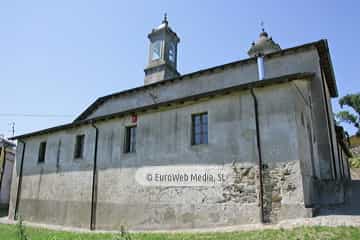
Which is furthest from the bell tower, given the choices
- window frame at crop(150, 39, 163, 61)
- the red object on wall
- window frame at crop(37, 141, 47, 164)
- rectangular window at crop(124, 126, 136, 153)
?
rectangular window at crop(124, 126, 136, 153)

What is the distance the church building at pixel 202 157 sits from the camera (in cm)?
874

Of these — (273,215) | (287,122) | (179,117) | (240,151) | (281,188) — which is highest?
(179,117)

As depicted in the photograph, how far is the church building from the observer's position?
28.7 ft

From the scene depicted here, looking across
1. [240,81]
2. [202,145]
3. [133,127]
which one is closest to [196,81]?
[240,81]

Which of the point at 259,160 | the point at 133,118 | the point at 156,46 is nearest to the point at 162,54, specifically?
the point at 156,46

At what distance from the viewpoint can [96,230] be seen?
1191cm

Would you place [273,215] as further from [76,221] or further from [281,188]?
[76,221]

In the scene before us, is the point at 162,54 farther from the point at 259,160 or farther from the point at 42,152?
the point at 259,160

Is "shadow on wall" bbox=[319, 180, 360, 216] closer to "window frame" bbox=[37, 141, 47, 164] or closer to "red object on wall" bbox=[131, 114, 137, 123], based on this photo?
"red object on wall" bbox=[131, 114, 137, 123]

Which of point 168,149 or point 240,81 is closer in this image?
point 168,149

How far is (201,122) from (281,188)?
3.83 metres

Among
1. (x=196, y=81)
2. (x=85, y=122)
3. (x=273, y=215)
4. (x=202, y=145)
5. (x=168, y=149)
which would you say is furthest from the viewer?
(x=196, y=81)

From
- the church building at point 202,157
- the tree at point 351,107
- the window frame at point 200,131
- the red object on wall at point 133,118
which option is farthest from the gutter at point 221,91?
the tree at point 351,107

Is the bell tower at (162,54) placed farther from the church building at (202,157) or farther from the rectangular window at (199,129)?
the rectangular window at (199,129)
